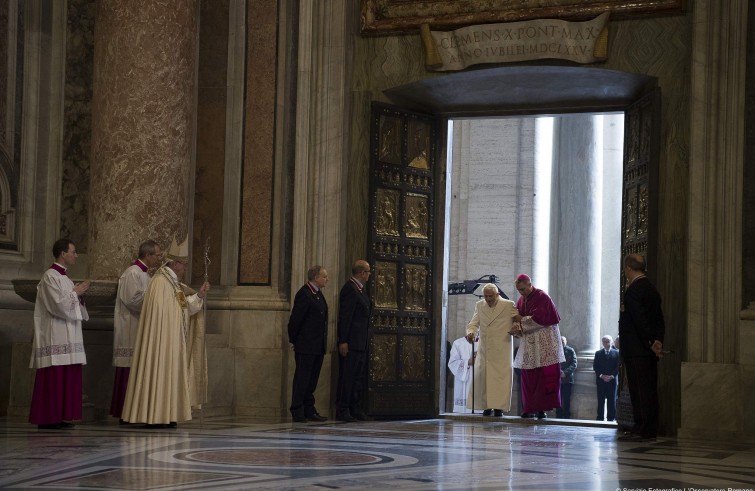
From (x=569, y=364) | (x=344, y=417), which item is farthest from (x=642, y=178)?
(x=569, y=364)

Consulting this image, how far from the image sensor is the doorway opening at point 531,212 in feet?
69.2

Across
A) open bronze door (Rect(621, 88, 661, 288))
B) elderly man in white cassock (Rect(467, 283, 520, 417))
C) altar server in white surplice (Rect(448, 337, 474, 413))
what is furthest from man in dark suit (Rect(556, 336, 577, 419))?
open bronze door (Rect(621, 88, 661, 288))

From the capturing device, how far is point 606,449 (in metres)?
9.13

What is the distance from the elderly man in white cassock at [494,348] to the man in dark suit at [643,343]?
3077 millimetres

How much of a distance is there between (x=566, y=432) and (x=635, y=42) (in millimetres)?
3811

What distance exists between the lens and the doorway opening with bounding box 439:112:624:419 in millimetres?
21078

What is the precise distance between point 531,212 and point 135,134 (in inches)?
426

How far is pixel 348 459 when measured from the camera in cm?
756

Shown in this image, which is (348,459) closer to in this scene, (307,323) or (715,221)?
(307,323)

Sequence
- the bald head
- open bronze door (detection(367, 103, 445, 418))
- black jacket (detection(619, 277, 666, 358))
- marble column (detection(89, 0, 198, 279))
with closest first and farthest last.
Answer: black jacket (detection(619, 277, 666, 358)) < the bald head < marble column (detection(89, 0, 198, 279)) < open bronze door (detection(367, 103, 445, 418))

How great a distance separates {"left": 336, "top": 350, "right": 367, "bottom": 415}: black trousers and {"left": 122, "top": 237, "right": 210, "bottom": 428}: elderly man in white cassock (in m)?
2.20

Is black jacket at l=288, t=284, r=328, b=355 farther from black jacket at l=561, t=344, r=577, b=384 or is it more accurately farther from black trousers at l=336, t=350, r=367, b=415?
black jacket at l=561, t=344, r=577, b=384

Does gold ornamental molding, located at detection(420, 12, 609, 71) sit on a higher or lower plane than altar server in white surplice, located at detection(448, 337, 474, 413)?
higher

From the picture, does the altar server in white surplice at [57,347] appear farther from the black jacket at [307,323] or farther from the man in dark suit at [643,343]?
the man in dark suit at [643,343]
